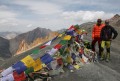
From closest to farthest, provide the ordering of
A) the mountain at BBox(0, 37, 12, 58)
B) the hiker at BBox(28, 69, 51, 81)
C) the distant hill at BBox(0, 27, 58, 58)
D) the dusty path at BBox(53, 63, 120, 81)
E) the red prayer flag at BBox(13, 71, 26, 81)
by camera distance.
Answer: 1. the red prayer flag at BBox(13, 71, 26, 81)
2. the hiker at BBox(28, 69, 51, 81)
3. the dusty path at BBox(53, 63, 120, 81)
4. the distant hill at BBox(0, 27, 58, 58)
5. the mountain at BBox(0, 37, 12, 58)

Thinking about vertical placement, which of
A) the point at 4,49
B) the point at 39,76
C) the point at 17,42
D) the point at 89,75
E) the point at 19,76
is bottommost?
the point at 4,49

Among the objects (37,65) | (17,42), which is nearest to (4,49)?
(17,42)

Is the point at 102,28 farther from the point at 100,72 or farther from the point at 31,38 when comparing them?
the point at 31,38

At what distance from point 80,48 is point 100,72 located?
238cm

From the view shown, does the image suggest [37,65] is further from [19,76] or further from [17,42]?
[17,42]

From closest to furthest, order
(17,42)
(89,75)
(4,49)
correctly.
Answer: (89,75)
(4,49)
(17,42)

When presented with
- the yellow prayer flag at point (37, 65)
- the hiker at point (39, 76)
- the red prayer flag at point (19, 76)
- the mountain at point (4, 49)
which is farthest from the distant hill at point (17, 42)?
the red prayer flag at point (19, 76)

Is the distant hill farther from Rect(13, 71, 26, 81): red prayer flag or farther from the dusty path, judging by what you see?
Rect(13, 71, 26, 81): red prayer flag

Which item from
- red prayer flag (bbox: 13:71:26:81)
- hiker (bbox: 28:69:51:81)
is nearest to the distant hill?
hiker (bbox: 28:69:51:81)

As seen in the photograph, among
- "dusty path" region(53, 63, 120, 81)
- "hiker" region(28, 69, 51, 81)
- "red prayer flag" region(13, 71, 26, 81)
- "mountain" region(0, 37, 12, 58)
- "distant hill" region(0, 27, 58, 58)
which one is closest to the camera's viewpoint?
"red prayer flag" region(13, 71, 26, 81)

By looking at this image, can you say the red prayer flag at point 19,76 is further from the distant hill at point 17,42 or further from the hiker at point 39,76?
the distant hill at point 17,42

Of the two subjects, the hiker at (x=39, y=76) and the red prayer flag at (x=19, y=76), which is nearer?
the red prayer flag at (x=19, y=76)

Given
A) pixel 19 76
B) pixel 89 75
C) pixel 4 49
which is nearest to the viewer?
pixel 19 76

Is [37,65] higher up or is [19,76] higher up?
[37,65]
